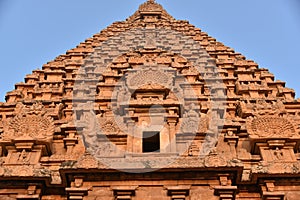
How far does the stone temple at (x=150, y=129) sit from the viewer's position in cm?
1534

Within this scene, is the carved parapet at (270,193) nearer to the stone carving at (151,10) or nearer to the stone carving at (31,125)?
the stone carving at (31,125)

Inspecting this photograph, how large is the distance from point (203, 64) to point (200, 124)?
8.61 meters

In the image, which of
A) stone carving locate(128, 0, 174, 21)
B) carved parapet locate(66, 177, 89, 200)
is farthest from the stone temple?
stone carving locate(128, 0, 174, 21)

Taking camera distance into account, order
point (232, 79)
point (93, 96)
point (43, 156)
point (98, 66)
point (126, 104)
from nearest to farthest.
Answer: point (43, 156), point (126, 104), point (93, 96), point (232, 79), point (98, 66)

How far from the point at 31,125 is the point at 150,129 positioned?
4470 millimetres

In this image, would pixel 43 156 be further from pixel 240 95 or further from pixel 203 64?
pixel 203 64

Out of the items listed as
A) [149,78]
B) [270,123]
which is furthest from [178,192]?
[149,78]

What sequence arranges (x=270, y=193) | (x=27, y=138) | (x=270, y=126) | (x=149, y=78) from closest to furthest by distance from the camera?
1. (x=270, y=193)
2. (x=27, y=138)
3. (x=270, y=126)
4. (x=149, y=78)

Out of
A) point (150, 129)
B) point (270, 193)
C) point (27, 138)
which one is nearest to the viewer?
point (270, 193)

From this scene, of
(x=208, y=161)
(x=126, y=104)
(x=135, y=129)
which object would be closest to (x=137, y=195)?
(x=208, y=161)

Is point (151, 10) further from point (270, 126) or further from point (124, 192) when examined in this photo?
point (124, 192)

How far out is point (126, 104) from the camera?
797 inches

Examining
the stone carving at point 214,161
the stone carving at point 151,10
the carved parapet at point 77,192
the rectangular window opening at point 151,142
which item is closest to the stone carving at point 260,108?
the rectangular window opening at point 151,142

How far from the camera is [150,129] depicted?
61.6 ft
